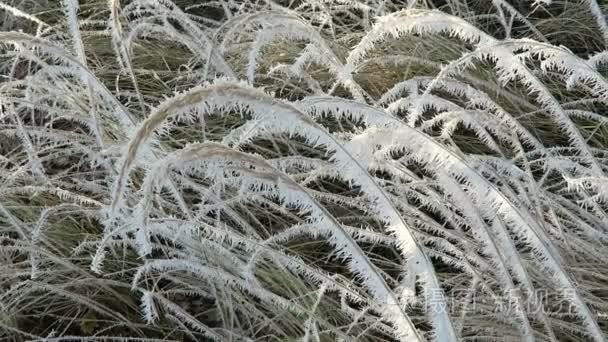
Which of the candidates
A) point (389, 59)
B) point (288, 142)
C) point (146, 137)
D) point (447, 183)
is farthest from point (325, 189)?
point (146, 137)

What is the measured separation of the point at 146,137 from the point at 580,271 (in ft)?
2.70

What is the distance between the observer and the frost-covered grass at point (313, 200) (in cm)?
73

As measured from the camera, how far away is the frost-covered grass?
729 mm

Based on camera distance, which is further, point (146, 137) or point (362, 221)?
point (362, 221)

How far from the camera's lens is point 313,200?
0.71 meters

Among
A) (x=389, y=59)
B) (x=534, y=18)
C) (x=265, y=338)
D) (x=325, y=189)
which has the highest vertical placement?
(x=534, y=18)

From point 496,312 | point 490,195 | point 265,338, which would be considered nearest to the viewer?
point 490,195

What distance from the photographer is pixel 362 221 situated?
1.34 metres

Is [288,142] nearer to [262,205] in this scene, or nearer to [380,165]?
[262,205]

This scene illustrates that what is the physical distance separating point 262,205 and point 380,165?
1.78ft

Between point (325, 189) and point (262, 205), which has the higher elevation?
point (325, 189)

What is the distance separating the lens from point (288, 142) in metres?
1.45

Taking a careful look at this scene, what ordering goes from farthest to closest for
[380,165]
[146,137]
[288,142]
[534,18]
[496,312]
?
[534,18], [288,142], [496,312], [380,165], [146,137]

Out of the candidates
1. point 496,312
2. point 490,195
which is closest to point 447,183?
point 490,195
